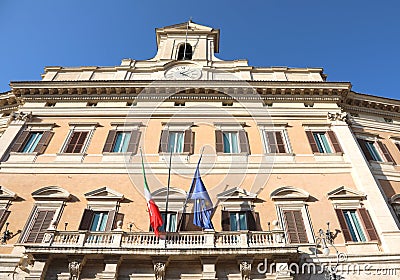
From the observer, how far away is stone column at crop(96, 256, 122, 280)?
9.97 metres

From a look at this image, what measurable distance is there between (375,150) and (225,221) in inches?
346

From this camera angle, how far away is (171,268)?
10234 millimetres

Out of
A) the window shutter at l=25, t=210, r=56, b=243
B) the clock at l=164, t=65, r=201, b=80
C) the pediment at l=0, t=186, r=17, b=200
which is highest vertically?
the clock at l=164, t=65, r=201, b=80

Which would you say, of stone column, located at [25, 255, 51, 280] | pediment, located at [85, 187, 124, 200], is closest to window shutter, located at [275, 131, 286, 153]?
pediment, located at [85, 187, 124, 200]

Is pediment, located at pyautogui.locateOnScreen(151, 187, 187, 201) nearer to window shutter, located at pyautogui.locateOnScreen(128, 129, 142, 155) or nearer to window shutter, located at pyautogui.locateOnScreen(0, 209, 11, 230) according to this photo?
window shutter, located at pyautogui.locateOnScreen(128, 129, 142, 155)

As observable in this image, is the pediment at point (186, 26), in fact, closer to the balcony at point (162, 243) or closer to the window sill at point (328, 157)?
the window sill at point (328, 157)

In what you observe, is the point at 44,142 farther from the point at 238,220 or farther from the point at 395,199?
the point at 395,199

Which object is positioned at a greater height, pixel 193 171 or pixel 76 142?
pixel 76 142

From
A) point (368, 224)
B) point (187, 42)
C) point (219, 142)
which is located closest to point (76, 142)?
point (219, 142)

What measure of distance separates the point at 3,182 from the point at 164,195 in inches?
255

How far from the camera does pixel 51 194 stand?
507 inches

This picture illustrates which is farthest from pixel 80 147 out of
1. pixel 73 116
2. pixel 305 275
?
pixel 305 275

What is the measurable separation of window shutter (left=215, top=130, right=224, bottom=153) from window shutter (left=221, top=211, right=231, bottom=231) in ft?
10.9

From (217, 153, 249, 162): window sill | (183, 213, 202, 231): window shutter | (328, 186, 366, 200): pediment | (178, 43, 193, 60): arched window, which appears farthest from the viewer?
(178, 43, 193, 60): arched window
